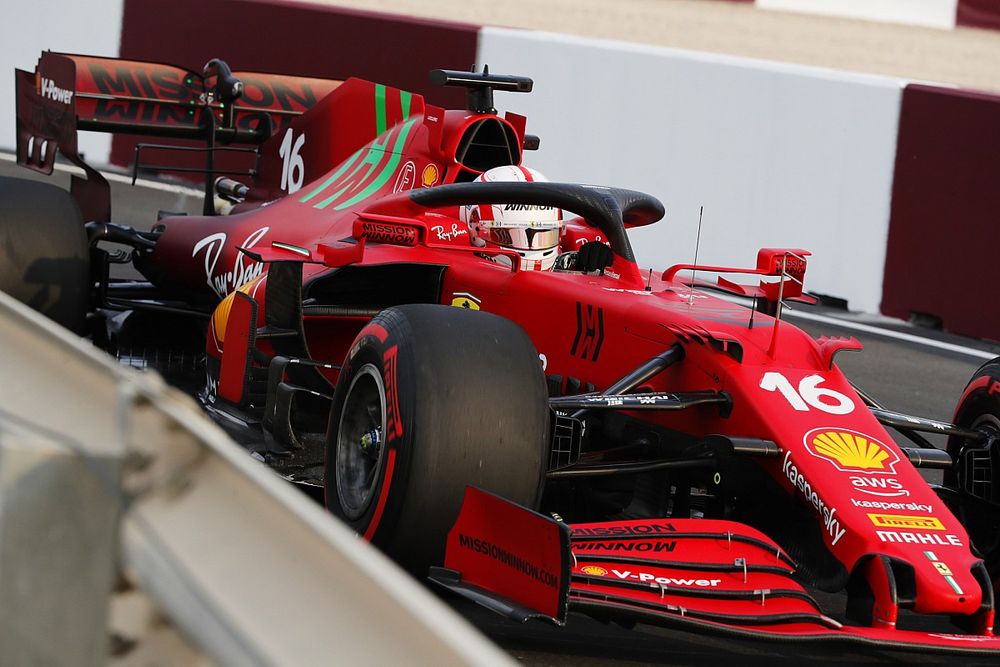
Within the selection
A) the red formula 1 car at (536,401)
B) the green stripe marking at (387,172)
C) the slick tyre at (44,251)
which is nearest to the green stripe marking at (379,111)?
the red formula 1 car at (536,401)

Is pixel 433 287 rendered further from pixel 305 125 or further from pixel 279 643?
pixel 279 643

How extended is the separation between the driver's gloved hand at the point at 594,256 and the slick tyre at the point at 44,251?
228 centimetres

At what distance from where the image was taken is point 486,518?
11.6 ft

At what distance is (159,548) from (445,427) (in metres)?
1.97

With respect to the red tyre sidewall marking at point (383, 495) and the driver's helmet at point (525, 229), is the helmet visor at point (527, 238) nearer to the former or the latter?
the driver's helmet at point (525, 229)

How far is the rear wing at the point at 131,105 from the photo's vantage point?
748 centimetres

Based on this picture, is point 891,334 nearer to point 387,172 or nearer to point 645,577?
point 387,172

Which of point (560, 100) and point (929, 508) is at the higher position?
point (560, 100)

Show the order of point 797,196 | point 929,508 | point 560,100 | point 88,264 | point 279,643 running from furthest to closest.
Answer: point 560,100, point 797,196, point 88,264, point 929,508, point 279,643

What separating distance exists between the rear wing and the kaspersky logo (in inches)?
173

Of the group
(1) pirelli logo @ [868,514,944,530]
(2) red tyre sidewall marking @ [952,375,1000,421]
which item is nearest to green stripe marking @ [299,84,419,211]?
(2) red tyre sidewall marking @ [952,375,1000,421]

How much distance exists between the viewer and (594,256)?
5.14 m

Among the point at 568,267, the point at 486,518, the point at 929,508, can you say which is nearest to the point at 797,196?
the point at 568,267

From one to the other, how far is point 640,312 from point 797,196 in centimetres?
543
